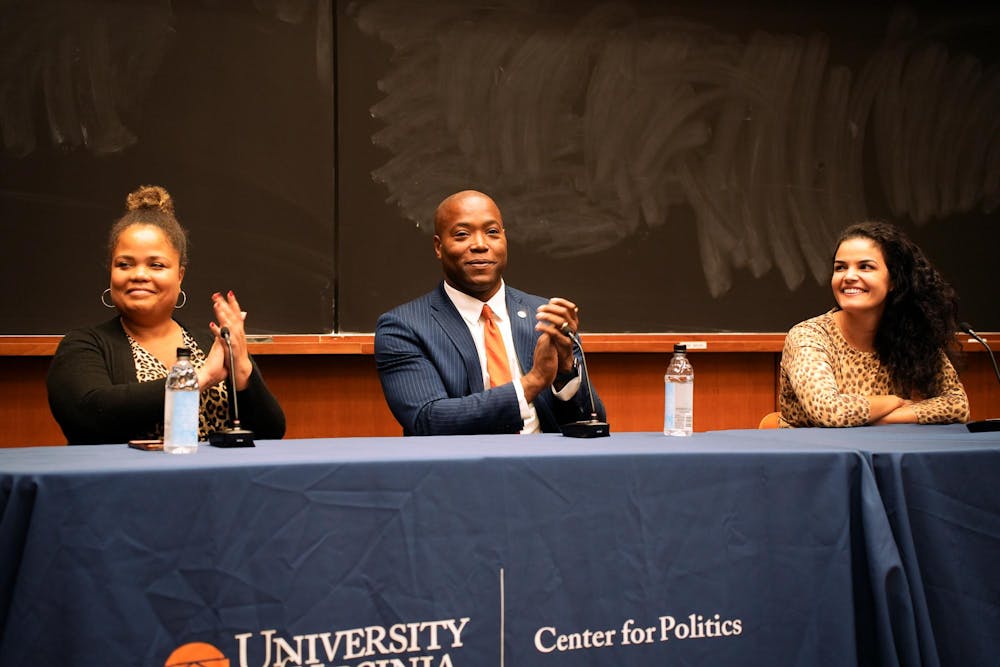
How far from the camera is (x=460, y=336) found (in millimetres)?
2902

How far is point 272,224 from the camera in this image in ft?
12.4

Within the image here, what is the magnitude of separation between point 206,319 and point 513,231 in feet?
4.63

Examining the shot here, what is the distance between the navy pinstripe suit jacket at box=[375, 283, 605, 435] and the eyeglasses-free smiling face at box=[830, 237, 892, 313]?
1001mm

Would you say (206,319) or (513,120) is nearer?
(206,319)

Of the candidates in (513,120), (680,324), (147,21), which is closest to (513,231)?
(513,120)

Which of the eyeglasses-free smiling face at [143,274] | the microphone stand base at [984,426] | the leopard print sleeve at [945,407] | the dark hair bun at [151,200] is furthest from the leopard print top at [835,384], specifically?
the dark hair bun at [151,200]

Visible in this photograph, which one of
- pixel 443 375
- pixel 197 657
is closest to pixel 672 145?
pixel 443 375

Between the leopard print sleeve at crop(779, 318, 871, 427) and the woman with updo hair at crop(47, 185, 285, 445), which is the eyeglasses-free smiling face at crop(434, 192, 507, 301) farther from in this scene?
the leopard print sleeve at crop(779, 318, 871, 427)

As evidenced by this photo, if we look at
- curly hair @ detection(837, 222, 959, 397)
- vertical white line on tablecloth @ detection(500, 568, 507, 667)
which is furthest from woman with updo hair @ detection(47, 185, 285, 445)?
curly hair @ detection(837, 222, 959, 397)

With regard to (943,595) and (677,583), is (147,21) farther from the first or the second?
(943,595)

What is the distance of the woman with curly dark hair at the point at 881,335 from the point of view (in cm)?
308

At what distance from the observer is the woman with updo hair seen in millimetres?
2301

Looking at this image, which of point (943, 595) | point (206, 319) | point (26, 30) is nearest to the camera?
point (943, 595)

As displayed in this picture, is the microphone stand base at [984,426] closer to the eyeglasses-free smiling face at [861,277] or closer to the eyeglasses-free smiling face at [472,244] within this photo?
the eyeglasses-free smiling face at [861,277]
